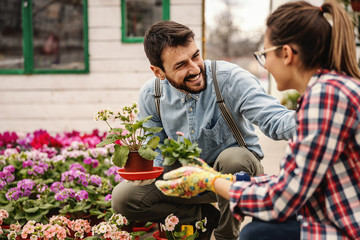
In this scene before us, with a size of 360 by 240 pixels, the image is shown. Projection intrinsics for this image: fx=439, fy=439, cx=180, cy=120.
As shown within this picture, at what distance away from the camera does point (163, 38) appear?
2439mm

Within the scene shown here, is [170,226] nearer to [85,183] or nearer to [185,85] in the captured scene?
[185,85]

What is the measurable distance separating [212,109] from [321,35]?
1.10m

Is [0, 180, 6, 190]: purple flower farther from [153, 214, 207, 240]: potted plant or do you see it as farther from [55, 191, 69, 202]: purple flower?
[153, 214, 207, 240]: potted plant

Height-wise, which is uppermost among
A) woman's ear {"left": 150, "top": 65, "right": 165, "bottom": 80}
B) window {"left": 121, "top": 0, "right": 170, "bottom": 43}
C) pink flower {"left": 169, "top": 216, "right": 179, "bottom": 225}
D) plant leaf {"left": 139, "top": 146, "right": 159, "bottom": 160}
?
window {"left": 121, "top": 0, "right": 170, "bottom": 43}

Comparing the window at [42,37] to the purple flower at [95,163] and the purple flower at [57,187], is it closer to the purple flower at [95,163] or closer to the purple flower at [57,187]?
the purple flower at [95,163]

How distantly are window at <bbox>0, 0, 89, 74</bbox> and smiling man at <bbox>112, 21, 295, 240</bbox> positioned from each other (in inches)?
115

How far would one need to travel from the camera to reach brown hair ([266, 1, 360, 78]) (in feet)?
4.71

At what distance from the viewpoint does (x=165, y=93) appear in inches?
104

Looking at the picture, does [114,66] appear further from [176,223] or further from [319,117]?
[319,117]

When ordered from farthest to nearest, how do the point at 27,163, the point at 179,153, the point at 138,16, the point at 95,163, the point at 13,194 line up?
the point at 138,16 < the point at 95,163 < the point at 27,163 < the point at 13,194 < the point at 179,153

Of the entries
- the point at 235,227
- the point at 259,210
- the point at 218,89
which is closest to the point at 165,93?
the point at 218,89

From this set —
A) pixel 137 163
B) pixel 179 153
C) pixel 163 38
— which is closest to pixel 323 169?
pixel 179 153

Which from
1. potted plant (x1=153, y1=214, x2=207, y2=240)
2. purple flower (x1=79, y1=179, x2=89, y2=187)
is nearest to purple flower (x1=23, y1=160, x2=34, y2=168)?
purple flower (x1=79, y1=179, x2=89, y2=187)

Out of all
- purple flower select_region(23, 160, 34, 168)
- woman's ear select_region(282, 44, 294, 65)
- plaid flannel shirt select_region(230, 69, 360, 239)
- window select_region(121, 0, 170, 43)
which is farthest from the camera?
window select_region(121, 0, 170, 43)
